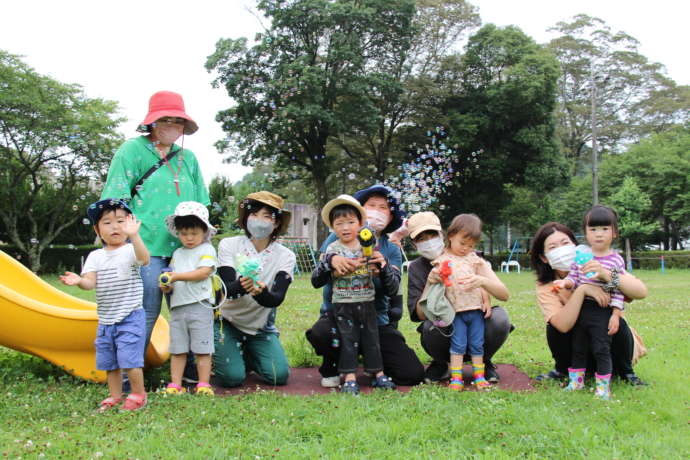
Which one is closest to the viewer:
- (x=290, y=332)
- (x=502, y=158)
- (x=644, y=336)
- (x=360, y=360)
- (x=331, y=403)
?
(x=331, y=403)

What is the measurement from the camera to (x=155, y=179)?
179 inches

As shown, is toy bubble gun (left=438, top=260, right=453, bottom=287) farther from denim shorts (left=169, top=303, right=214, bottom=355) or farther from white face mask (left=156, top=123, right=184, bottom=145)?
white face mask (left=156, top=123, right=184, bottom=145)

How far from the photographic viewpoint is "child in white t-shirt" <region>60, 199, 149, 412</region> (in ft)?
13.0

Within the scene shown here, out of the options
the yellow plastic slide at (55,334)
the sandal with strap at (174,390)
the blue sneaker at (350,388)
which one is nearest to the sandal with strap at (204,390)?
the sandal with strap at (174,390)

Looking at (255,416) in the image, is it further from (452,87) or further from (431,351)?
(452,87)

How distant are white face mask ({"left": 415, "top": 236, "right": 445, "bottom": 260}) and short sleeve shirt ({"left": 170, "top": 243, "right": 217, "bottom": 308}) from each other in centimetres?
177

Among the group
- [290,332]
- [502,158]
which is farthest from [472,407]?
[502,158]

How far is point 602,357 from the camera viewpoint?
4238 millimetres

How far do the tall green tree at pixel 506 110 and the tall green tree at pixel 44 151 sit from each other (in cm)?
1586

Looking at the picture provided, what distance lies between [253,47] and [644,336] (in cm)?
2040

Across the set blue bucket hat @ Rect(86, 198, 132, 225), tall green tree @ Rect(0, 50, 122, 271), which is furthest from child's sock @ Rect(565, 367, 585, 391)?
tall green tree @ Rect(0, 50, 122, 271)

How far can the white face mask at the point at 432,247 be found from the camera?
4.87m

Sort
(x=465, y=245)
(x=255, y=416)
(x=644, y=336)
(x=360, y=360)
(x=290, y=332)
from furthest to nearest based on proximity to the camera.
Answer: (x=290, y=332) → (x=644, y=336) → (x=360, y=360) → (x=465, y=245) → (x=255, y=416)

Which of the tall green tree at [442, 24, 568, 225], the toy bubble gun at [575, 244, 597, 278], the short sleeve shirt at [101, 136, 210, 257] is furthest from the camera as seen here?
the tall green tree at [442, 24, 568, 225]
